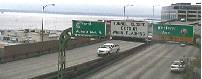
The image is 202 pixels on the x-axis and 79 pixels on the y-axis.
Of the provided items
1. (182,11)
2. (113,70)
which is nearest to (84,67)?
(113,70)

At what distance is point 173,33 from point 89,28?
6283mm

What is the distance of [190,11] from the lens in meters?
162

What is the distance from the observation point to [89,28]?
30.7 meters

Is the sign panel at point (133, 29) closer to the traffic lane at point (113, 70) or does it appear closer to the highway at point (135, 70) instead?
the highway at point (135, 70)

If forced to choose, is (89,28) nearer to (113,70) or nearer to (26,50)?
(113,70)

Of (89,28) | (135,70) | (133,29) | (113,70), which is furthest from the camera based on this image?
(135,70)

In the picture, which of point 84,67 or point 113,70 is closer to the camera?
point 84,67

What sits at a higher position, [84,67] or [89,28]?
[89,28]

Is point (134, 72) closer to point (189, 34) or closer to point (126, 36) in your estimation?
point (126, 36)

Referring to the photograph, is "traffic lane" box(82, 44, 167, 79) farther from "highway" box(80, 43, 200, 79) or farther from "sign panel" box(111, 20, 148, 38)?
"sign panel" box(111, 20, 148, 38)

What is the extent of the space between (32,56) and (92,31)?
23.0 meters

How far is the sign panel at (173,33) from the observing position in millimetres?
28312

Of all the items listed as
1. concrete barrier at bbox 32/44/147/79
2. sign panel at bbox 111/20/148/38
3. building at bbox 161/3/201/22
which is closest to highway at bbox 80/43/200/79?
concrete barrier at bbox 32/44/147/79

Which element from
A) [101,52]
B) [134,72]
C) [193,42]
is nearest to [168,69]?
[134,72]
